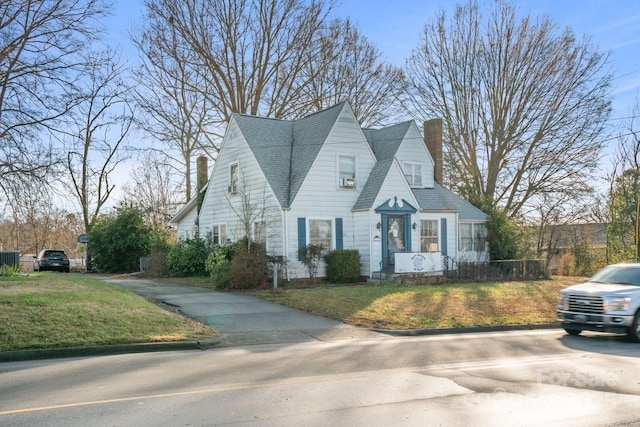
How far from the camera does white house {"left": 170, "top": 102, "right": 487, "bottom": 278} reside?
79.2 ft

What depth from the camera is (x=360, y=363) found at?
31.7 feet

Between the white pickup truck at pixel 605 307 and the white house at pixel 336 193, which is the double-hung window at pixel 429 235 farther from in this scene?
the white pickup truck at pixel 605 307

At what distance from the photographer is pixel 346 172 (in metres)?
A: 25.4

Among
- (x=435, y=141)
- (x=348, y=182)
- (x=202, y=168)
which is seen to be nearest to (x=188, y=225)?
(x=202, y=168)

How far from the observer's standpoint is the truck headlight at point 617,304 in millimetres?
12500

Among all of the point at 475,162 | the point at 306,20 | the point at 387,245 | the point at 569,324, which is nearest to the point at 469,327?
the point at 569,324

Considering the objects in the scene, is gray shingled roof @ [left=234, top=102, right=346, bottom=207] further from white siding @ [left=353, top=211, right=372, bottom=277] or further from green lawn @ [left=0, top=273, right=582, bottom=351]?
green lawn @ [left=0, top=273, right=582, bottom=351]

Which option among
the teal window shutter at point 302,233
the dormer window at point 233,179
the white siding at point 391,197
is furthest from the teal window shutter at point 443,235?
the dormer window at point 233,179

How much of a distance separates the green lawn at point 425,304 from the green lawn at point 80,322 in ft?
14.9

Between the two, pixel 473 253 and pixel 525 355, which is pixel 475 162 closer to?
pixel 473 253

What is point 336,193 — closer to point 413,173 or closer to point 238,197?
point 238,197

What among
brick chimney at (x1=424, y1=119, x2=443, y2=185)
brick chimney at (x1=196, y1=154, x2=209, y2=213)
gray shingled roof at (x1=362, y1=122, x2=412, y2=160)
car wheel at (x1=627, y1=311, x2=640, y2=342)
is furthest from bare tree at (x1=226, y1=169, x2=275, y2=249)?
car wheel at (x1=627, y1=311, x2=640, y2=342)

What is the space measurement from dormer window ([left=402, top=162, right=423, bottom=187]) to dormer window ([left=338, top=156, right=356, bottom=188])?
350 cm

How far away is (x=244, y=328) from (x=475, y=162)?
Result: 26222 millimetres
